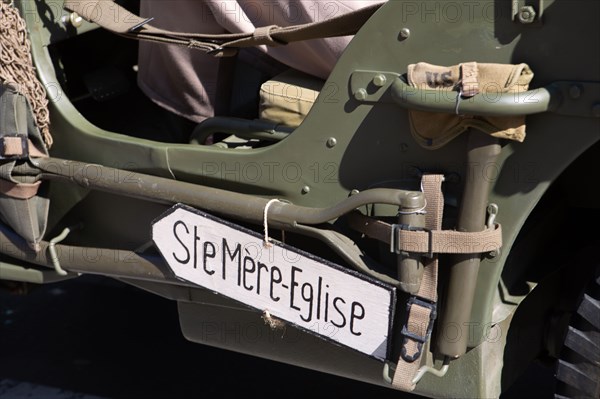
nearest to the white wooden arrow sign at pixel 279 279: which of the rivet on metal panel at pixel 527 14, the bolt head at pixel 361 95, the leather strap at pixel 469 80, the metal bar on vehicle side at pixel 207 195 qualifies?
the metal bar on vehicle side at pixel 207 195

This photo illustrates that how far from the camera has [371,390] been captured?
3.09 meters

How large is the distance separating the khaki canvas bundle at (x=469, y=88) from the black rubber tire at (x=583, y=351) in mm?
448

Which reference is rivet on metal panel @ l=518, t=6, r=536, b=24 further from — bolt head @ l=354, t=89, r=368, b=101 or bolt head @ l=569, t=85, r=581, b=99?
bolt head @ l=354, t=89, r=368, b=101

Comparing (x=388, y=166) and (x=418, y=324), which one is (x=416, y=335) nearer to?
(x=418, y=324)

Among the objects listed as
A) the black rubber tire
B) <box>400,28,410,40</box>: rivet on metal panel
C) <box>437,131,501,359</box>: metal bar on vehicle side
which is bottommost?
the black rubber tire

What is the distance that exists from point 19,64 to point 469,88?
1.19 m

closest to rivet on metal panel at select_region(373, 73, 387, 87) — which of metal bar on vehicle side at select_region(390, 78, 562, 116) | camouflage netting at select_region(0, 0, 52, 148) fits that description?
metal bar on vehicle side at select_region(390, 78, 562, 116)

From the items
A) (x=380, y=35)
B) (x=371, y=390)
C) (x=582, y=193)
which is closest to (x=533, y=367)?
(x=371, y=390)

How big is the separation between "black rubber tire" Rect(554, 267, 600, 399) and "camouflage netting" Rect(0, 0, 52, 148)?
136 cm

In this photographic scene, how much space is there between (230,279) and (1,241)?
0.71 metres

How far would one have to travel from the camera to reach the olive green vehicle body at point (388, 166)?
1.85m

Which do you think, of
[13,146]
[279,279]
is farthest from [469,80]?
[13,146]

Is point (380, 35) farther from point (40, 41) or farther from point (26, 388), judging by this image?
point (26, 388)

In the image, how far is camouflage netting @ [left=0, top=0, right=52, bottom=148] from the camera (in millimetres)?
2406
